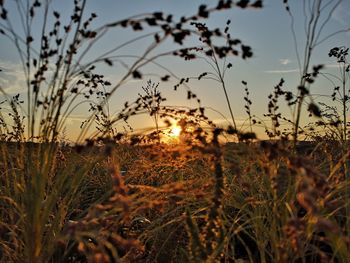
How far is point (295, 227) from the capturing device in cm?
155

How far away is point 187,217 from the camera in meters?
2.22

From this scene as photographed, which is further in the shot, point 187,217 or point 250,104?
point 250,104

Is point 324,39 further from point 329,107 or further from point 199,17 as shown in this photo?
point 329,107

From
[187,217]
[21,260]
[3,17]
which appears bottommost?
[21,260]

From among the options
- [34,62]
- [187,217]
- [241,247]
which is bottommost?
[241,247]

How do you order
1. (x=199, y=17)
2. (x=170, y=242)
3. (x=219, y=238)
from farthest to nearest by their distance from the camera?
(x=170, y=242)
(x=219, y=238)
(x=199, y=17)

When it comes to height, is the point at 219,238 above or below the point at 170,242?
above

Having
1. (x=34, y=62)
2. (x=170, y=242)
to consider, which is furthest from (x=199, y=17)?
A: (x=170, y=242)

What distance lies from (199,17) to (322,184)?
3.18 ft

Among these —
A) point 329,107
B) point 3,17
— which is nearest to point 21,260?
point 3,17

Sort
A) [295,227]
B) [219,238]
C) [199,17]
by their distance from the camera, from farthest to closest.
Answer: [219,238]
[199,17]
[295,227]

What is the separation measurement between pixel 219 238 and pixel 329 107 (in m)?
4.58

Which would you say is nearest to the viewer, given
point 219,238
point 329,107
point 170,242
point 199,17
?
point 199,17

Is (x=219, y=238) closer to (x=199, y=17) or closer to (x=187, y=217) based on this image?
(x=187, y=217)
